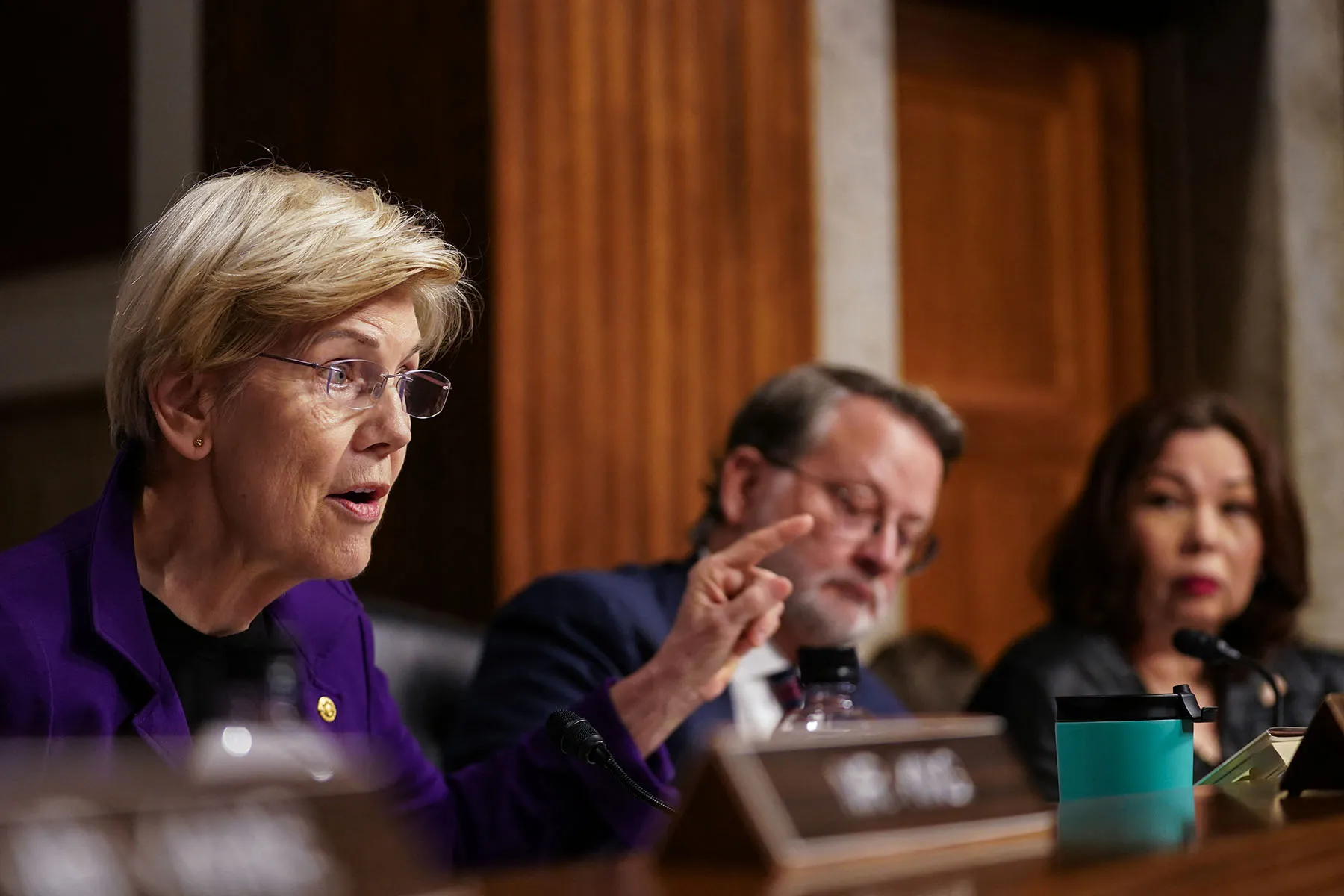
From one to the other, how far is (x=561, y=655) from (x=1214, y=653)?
2.65 feet

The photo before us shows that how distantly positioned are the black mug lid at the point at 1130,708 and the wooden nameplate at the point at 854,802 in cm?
34

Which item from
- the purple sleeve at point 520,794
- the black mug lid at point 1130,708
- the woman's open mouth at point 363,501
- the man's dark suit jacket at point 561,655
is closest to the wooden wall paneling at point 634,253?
the man's dark suit jacket at point 561,655

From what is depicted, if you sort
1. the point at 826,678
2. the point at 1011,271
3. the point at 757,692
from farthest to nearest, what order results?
the point at 1011,271 < the point at 757,692 < the point at 826,678

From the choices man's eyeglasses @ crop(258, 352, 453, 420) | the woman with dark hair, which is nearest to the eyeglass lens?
man's eyeglasses @ crop(258, 352, 453, 420)

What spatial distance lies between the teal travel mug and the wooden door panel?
8.71 ft

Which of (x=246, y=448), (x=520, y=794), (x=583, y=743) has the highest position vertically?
(x=246, y=448)

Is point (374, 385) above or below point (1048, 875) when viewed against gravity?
above

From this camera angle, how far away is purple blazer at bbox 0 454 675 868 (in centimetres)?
132

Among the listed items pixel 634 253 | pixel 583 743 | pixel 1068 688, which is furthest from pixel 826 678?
pixel 634 253

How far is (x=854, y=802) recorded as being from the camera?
29.5 inches

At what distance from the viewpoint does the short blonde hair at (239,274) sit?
1450 millimetres

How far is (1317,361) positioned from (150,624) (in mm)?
3378

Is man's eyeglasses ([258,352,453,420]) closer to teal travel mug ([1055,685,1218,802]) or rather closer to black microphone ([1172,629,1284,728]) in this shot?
teal travel mug ([1055,685,1218,802])

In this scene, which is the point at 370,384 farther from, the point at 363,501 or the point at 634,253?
the point at 634,253
